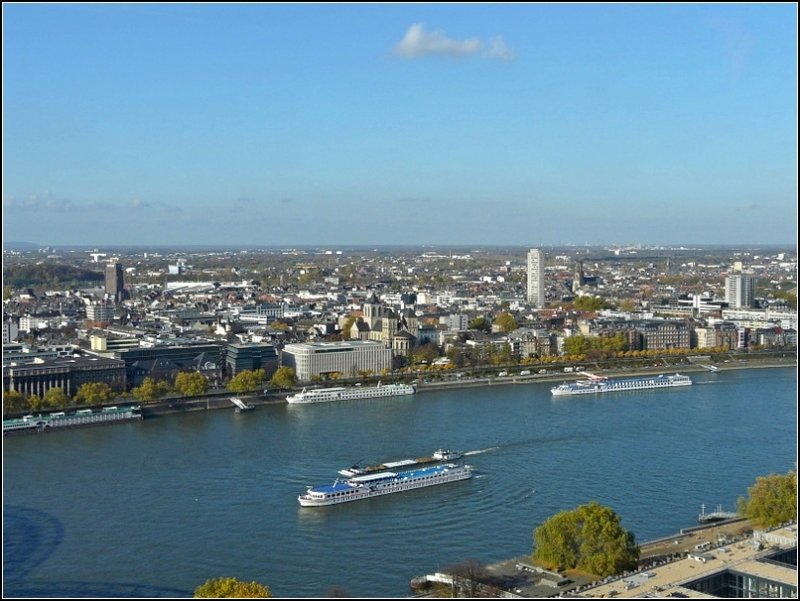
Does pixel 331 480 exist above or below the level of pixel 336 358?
below

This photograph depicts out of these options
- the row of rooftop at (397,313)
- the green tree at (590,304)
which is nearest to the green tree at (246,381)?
the row of rooftop at (397,313)

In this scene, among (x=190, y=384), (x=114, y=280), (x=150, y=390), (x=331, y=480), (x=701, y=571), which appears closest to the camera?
(x=701, y=571)

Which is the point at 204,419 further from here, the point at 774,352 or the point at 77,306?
the point at 77,306

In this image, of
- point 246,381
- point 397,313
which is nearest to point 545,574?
point 246,381

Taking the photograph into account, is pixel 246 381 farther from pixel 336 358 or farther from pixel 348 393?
pixel 336 358

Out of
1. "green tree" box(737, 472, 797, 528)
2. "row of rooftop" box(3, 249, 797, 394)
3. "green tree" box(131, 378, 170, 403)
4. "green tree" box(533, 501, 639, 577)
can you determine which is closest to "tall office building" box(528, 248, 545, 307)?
"row of rooftop" box(3, 249, 797, 394)

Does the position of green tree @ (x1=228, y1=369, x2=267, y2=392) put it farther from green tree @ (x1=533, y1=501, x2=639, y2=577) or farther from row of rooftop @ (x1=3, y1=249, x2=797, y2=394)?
green tree @ (x1=533, y1=501, x2=639, y2=577)

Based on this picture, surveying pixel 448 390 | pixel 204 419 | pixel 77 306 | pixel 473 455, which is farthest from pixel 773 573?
pixel 77 306
